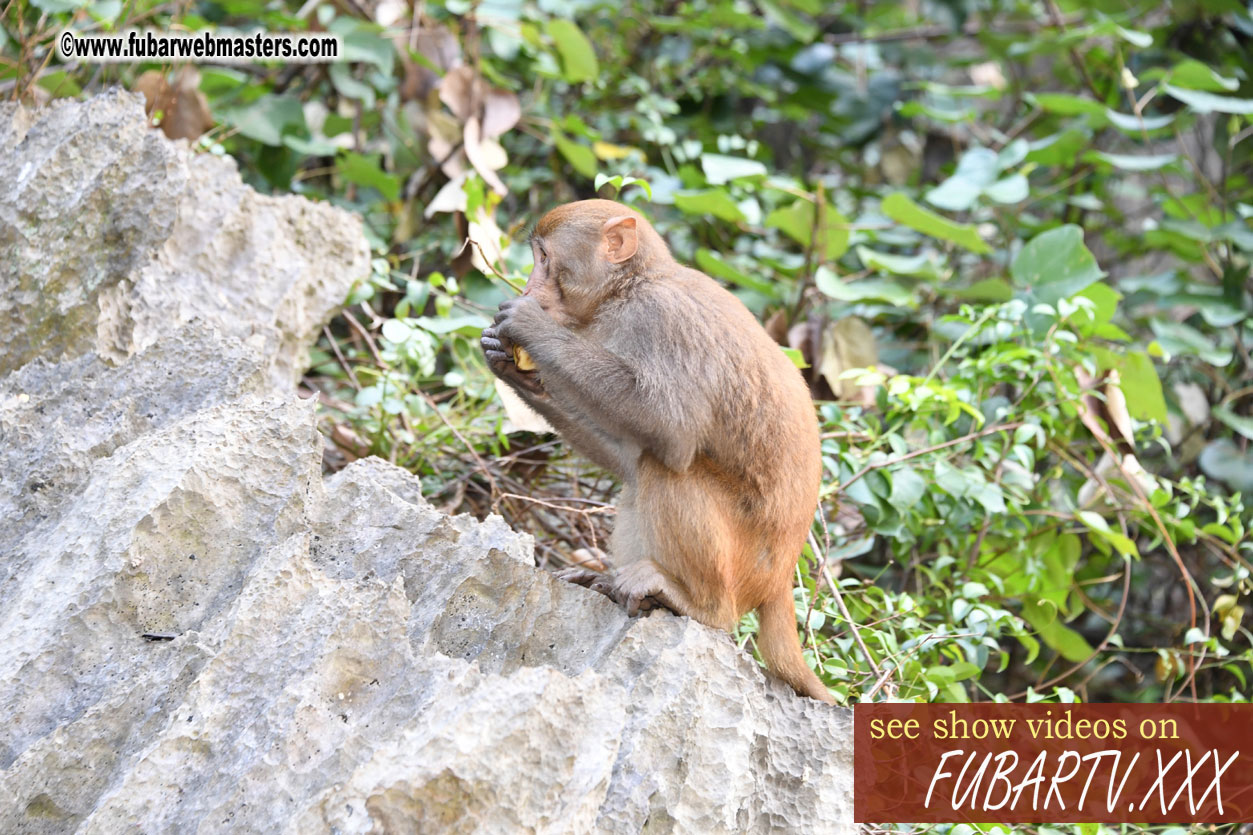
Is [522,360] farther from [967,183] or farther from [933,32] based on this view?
[933,32]

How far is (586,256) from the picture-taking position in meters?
3.47

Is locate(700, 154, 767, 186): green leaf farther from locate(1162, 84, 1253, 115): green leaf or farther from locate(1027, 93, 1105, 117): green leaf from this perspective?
locate(1162, 84, 1253, 115): green leaf

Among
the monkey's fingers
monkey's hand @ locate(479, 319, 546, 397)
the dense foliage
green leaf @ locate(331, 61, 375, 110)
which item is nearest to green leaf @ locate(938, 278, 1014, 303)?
the dense foliage

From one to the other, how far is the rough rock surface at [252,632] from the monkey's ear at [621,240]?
944 mm

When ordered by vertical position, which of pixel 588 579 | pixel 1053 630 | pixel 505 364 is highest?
pixel 505 364

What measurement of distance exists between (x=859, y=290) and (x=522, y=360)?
7.65 feet

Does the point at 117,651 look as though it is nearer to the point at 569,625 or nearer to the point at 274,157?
the point at 569,625

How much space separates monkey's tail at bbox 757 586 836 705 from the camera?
9.99 feet

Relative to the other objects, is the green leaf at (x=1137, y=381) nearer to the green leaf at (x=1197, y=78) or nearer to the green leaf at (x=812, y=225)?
the green leaf at (x=812, y=225)

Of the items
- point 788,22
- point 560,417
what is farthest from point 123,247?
point 788,22

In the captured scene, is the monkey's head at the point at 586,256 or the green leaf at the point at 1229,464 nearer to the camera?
the monkey's head at the point at 586,256

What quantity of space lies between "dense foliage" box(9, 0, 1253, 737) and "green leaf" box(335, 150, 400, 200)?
0.07 feet

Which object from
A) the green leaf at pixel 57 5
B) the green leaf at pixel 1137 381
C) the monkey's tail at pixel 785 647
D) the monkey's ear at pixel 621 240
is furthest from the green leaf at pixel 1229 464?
the green leaf at pixel 57 5

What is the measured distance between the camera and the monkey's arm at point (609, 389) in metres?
3.09
